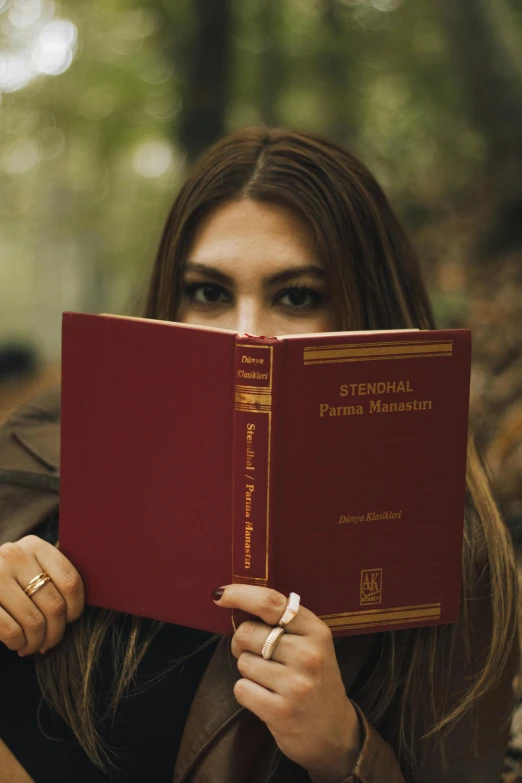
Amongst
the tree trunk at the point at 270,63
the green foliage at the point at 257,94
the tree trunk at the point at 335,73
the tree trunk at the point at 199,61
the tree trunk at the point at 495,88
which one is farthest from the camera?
the tree trunk at the point at 270,63

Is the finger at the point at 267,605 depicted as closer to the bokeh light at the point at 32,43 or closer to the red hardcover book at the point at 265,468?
the red hardcover book at the point at 265,468

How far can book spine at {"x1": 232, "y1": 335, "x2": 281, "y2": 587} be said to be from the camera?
0.99 metres

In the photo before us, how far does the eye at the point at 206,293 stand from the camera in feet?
4.93

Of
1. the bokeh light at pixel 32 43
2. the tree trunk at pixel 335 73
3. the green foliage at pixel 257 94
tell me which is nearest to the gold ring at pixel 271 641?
the green foliage at pixel 257 94

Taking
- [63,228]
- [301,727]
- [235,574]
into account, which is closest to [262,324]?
[235,574]

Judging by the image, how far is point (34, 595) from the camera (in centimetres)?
119

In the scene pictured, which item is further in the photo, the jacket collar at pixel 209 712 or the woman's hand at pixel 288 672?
the jacket collar at pixel 209 712

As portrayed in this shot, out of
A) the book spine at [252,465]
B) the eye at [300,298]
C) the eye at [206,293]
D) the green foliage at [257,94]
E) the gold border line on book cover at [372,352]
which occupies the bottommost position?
the book spine at [252,465]

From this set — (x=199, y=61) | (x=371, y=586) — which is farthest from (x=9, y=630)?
(x=199, y=61)

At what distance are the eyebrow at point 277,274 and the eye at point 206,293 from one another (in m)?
0.03

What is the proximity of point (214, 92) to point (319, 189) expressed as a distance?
18.2ft

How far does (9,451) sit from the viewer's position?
5.03 feet

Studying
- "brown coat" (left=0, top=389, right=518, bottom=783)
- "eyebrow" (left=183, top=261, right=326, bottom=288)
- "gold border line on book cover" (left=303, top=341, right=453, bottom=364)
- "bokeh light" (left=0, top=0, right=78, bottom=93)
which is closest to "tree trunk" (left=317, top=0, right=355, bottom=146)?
"bokeh light" (left=0, top=0, right=78, bottom=93)

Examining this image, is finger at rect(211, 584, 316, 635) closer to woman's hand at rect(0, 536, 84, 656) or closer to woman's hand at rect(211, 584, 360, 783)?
woman's hand at rect(211, 584, 360, 783)
